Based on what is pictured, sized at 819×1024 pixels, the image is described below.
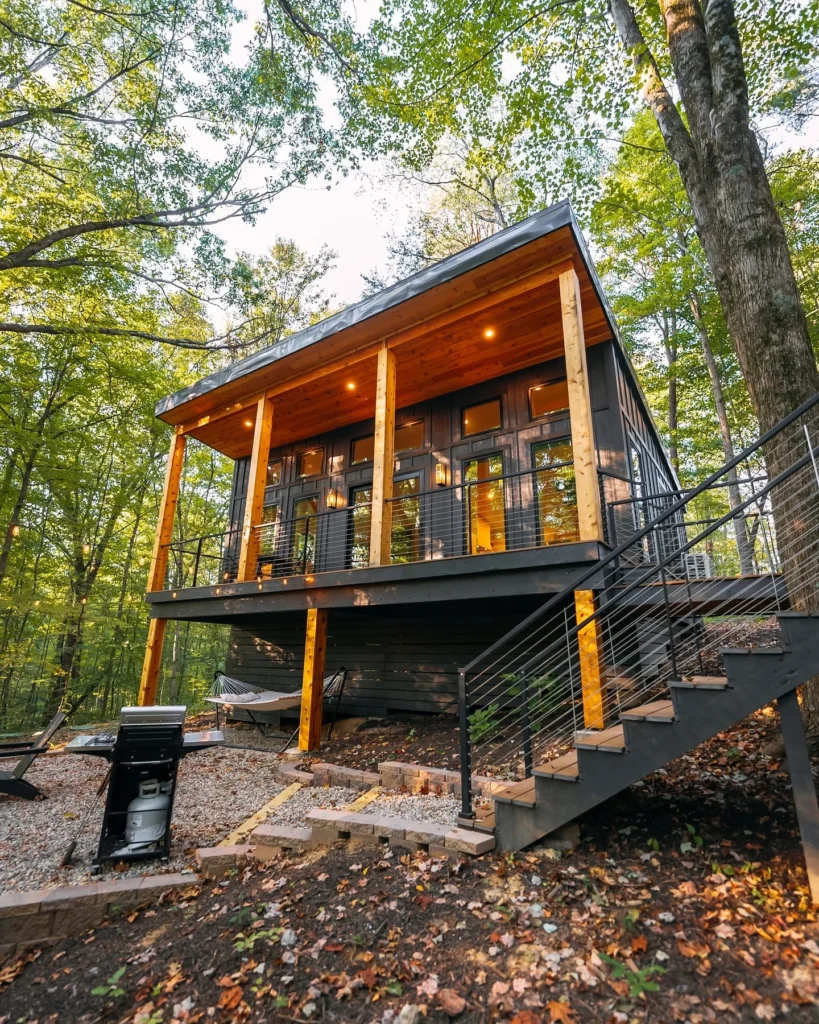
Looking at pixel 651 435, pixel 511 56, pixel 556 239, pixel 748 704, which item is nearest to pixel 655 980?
pixel 748 704

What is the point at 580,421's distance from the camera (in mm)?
5203

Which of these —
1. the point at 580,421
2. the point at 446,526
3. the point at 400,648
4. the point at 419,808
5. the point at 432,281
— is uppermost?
the point at 432,281

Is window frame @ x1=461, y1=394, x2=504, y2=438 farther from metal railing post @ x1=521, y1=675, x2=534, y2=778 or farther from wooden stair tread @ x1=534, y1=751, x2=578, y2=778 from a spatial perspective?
wooden stair tread @ x1=534, y1=751, x2=578, y2=778

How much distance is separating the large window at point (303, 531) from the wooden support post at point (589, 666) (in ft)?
21.7

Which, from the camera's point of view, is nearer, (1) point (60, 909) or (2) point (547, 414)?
(1) point (60, 909)

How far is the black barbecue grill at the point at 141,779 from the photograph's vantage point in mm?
3791

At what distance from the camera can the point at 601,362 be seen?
749 cm

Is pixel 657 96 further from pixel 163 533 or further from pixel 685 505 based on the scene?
pixel 163 533

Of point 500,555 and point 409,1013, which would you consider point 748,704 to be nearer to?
point 409,1013

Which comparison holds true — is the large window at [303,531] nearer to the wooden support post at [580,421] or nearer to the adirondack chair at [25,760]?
the adirondack chair at [25,760]

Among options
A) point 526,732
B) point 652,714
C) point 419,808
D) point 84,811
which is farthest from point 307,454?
point 652,714

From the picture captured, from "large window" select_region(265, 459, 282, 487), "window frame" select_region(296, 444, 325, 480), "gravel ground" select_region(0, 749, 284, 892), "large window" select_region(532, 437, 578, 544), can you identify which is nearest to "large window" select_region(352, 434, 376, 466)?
"window frame" select_region(296, 444, 325, 480)

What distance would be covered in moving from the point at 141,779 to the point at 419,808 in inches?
92.4

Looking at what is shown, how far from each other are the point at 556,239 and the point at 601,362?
8.33ft
